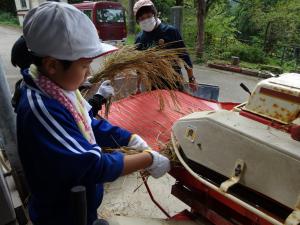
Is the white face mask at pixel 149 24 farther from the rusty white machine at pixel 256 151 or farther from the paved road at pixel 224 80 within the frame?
the paved road at pixel 224 80

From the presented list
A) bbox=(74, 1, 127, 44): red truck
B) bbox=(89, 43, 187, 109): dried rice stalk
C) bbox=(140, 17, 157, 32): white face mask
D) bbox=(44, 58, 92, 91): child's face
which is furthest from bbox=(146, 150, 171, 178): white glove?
bbox=(74, 1, 127, 44): red truck

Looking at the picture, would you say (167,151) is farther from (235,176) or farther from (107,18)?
(107,18)

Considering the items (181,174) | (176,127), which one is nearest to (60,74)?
(176,127)

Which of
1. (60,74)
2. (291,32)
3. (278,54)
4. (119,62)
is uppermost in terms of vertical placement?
(60,74)

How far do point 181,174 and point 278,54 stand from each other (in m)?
10.5

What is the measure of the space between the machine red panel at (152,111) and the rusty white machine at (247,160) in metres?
0.63

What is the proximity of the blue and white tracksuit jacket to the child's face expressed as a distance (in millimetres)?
72

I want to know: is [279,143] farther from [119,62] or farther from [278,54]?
[278,54]

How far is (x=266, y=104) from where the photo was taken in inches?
50.7

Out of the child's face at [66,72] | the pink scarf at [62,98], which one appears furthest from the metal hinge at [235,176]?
the child's face at [66,72]

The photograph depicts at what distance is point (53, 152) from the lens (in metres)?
0.90

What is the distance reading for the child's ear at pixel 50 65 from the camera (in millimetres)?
959

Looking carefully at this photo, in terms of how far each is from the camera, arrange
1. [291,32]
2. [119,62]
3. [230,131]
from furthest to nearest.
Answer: [291,32] → [119,62] → [230,131]

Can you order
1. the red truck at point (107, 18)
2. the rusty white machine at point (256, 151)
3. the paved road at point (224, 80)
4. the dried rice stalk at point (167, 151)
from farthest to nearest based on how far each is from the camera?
1. the red truck at point (107, 18)
2. the paved road at point (224, 80)
3. the dried rice stalk at point (167, 151)
4. the rusty white machine at point (256, 151)
